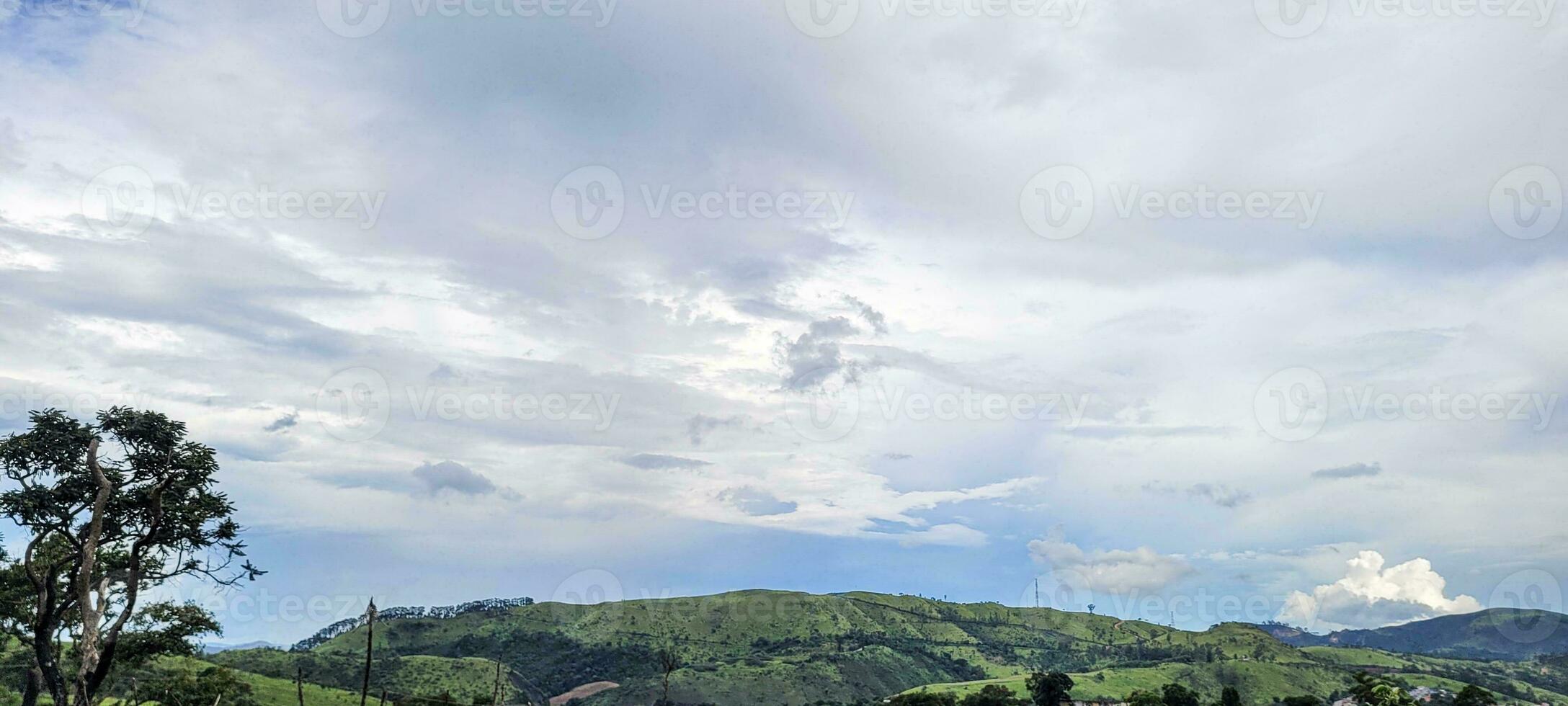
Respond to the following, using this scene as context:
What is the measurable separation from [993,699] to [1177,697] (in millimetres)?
31064

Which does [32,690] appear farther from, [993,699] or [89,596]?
[993,699]

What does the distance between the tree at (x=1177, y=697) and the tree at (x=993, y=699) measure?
2567 cm

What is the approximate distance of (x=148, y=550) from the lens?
51438 millimetres

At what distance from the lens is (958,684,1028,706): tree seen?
16625cm

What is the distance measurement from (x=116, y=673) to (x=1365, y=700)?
155964mm

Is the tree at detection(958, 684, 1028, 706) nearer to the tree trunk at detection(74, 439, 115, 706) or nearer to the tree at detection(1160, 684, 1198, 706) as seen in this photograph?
the tree at detection(1160, 684, 1198, 706)

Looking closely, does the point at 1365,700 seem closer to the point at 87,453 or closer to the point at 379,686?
the point at 87,453

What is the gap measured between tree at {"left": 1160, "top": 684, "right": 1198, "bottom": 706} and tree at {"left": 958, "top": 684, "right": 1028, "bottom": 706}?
2567 centimetres

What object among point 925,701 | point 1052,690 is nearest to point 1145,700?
point 1052,690

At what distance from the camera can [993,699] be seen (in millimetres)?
168375

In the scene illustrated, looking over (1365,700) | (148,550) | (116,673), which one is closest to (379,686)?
(116,673)

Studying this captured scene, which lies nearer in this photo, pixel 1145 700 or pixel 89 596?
pixel 89 596

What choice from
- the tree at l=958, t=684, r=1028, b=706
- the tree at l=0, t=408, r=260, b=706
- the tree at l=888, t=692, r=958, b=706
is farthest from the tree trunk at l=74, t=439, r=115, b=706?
the tree at l=958, t=684, r=1028, b=706

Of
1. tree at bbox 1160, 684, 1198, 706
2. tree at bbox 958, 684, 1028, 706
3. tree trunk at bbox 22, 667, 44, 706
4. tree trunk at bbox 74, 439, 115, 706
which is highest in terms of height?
tree trunk at bbox 74, 439, 115, 706
